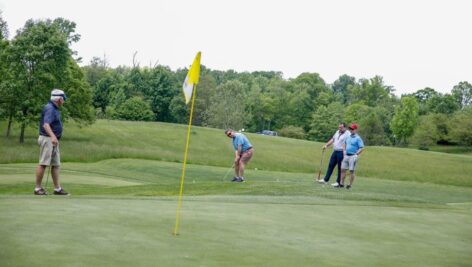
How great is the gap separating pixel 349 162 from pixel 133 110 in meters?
70.8

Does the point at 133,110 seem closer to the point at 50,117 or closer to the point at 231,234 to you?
the point at 50,117

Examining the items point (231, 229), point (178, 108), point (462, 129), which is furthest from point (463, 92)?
point (231, 229)

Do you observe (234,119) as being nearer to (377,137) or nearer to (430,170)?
(377,137)

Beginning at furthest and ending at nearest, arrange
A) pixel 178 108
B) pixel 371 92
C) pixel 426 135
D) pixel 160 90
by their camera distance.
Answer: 1. pixel 371 92
2. pixel 160 90
3. pixel 178 108
4. pixel 426 135

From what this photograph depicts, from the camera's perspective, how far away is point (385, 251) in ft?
27.2

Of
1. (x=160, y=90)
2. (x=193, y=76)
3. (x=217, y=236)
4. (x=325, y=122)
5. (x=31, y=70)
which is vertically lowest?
(x=217, y=236)

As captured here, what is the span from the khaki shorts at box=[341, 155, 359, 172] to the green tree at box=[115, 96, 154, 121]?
229ft

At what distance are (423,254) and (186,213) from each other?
13.1ft

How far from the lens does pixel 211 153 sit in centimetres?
5781

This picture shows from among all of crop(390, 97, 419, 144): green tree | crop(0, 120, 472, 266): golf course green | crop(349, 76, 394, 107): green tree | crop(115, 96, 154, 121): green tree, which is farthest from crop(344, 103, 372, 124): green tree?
crop(0, 120, 472, 266): golf course green

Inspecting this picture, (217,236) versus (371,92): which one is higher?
(371,92)

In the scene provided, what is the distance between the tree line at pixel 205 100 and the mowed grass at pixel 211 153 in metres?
3.30

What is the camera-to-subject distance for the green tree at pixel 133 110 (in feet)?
290

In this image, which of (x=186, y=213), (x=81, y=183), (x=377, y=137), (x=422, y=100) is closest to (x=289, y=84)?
(x=422, y=100)
